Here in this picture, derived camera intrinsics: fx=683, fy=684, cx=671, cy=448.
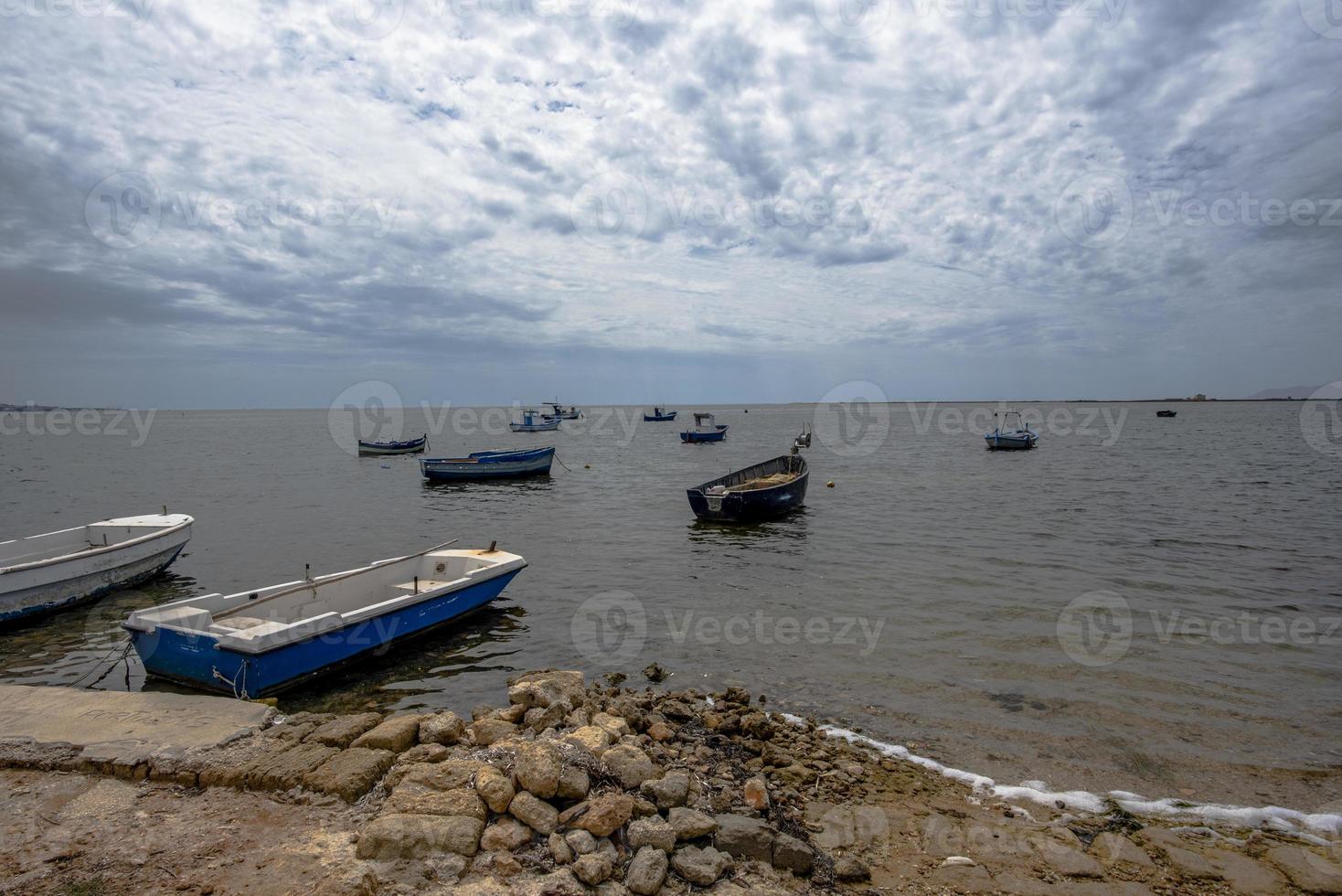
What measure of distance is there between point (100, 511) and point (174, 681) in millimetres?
25726

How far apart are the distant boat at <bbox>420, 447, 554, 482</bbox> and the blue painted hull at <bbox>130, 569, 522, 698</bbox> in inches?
1104

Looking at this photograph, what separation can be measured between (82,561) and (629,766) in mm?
14873

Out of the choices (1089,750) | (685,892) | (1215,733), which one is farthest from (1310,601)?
(685,892)

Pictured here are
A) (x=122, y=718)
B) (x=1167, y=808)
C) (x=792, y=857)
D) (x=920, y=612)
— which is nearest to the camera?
(x=792, y=857)

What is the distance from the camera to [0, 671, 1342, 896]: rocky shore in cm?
496

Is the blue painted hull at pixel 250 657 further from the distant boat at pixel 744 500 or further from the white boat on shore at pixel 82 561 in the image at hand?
the distant boat at pixel 744 500

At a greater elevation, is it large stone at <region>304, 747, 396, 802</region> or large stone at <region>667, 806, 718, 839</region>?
large stone at <region>304, 747, 396, 802</region>

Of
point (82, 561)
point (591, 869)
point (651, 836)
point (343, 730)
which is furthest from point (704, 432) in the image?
point (591, 869)

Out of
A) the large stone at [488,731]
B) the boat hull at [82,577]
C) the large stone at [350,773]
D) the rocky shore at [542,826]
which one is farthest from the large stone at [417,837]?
the boat hull at [82,577]

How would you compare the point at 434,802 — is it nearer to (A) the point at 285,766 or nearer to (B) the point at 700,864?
(A) the point at 285,766

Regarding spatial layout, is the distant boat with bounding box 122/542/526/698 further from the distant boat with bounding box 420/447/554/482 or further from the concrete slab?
the distant boat with bounding box 420/447/554/482

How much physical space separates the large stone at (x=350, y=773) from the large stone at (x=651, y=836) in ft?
8.05

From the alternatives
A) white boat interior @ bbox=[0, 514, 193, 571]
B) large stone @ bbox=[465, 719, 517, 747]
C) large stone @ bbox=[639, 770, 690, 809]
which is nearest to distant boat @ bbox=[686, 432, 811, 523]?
white boat interior @ bbox=[0, 514, 193, 571]

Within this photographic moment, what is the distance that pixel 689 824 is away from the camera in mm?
5473
